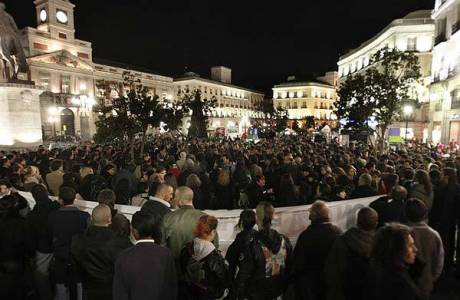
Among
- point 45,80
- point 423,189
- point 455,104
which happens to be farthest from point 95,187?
point 45,80

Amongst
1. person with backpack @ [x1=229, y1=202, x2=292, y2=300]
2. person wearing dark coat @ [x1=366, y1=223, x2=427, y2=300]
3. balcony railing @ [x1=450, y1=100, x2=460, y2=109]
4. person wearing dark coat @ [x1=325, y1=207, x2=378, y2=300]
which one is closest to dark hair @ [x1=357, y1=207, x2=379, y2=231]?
person wearing dark coat @ [x1=325, y1=207, x2=378, y2=300]

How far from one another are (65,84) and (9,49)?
37.0 metres

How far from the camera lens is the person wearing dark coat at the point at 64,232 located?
4707mm

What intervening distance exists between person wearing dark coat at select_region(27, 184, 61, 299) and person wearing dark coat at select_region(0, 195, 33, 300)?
0.14m

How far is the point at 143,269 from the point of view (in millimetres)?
3033

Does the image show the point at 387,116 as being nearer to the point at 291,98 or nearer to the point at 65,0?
the point at 65,0

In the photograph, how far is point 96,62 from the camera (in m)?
60.0

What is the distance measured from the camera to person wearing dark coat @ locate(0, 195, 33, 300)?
4.27 metres

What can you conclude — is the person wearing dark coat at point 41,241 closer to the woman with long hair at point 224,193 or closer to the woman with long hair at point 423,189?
the woman with long hair at point 224,193

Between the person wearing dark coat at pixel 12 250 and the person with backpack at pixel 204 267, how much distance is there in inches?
101

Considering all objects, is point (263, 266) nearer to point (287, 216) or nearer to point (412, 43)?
point (287, 216)

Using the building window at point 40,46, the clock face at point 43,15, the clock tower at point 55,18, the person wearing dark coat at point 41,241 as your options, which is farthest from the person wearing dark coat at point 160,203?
the clock face at point 43,15

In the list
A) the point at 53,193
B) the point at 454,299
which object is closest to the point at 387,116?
the point at 454,299

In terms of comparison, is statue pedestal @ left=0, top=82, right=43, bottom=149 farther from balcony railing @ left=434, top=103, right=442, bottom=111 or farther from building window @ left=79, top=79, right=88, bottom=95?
building window @ left=79, top=79, right=88, bottom=95
